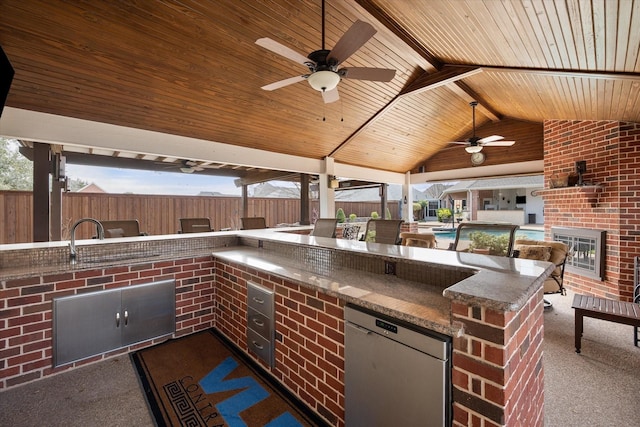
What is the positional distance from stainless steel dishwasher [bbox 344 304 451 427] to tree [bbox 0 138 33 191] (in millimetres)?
7963

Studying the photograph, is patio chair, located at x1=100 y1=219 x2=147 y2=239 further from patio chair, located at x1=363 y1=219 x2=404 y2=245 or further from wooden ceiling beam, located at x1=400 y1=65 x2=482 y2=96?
wooden ceiling beam, located at x1=400 y1=65 x2=482 y2=96

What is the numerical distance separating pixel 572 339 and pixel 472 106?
4.53m

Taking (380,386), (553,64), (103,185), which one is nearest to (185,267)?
(380,386)

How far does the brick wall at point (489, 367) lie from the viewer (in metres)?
0.96

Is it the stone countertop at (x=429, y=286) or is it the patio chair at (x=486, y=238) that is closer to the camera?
the stone countertop at (x=429, y=286)

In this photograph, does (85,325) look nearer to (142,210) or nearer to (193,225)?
(193,225)

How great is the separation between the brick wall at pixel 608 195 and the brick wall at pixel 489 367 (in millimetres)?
3867

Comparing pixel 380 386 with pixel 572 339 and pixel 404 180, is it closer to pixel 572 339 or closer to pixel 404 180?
pixel 572 339

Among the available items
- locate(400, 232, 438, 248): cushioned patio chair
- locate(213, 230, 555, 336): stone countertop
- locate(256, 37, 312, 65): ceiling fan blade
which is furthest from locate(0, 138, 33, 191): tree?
locate(400, 232, 438, 248): cushioned patio chair

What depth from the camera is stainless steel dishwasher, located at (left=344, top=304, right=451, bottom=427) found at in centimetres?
108

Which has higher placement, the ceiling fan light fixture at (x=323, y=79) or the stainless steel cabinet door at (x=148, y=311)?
the ceiling fan light fixture at (x=323, y=79)

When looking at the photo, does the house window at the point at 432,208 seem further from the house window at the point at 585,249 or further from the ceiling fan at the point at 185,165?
the ceiling fan at the point at 185,165

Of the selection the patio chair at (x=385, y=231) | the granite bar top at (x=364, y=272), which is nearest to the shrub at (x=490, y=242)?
the granite bar top at (x=364, y=272)

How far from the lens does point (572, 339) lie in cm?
271
